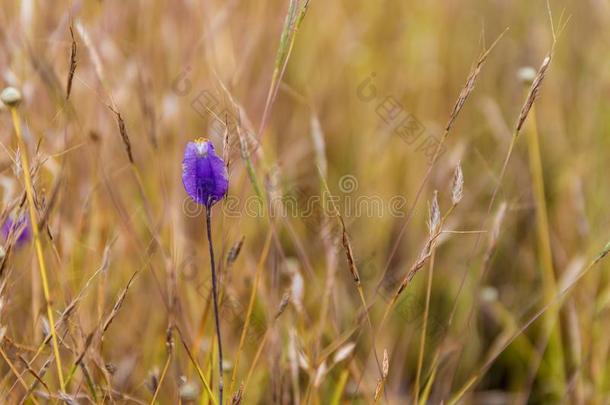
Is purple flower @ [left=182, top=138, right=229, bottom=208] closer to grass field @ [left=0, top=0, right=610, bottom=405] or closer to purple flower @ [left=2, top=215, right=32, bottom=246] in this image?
grass field @ [left=0, top=0, right=610, bottom=405]

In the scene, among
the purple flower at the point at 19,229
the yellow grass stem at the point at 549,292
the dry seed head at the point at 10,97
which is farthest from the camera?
the yellow grass stem at the point at 549,292

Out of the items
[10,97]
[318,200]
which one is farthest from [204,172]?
[318,200]

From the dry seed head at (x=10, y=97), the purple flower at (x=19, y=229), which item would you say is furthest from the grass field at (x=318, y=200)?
the dry seed head at (x=10, y=97)

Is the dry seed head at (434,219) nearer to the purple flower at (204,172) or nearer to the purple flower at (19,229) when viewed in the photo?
the purple flower at (204,172)

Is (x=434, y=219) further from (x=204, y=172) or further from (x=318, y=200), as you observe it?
(x=318, y=200)

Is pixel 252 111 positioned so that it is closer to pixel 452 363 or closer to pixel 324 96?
pixel 324 96

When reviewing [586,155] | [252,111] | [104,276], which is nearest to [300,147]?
[252,111]

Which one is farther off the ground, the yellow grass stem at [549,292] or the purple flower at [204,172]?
the purple flower at [204,172]
